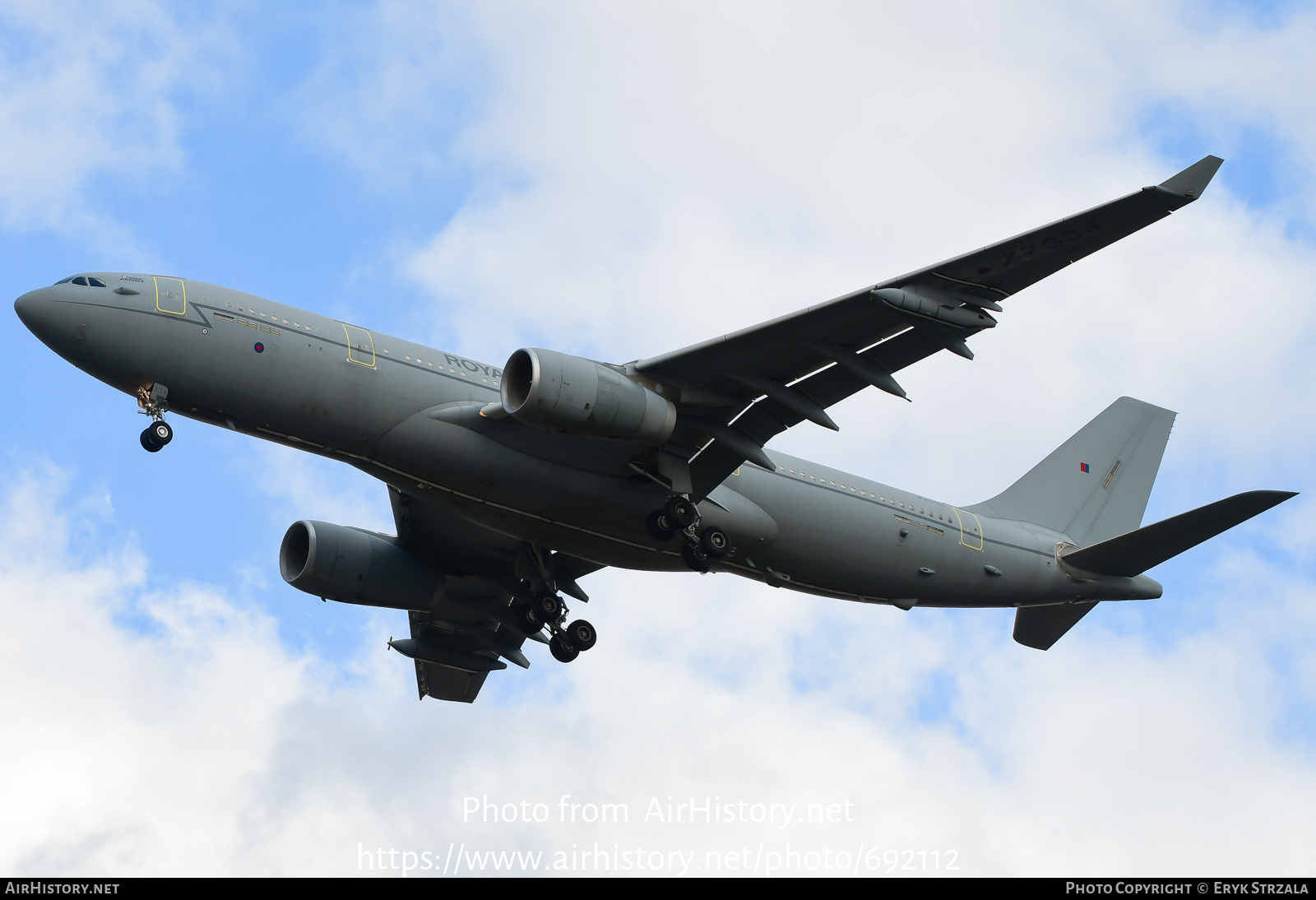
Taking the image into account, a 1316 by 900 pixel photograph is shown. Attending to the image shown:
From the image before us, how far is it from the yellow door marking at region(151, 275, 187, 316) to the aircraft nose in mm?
1871

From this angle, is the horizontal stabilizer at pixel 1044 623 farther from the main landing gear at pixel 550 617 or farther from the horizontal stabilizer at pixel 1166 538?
the main landing gear at pixel 550 617

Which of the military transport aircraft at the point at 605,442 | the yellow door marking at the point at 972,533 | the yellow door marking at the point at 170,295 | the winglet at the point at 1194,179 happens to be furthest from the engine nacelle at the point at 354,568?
the winglet at the point at 1194,179

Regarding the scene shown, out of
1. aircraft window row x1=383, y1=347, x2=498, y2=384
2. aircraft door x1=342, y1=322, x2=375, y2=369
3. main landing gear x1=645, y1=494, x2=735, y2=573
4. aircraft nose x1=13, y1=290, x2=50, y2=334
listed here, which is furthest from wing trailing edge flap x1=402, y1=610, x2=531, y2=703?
aircraft nose x1=13, y1=290, x2=50, y2=334

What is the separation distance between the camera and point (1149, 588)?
33.2 m

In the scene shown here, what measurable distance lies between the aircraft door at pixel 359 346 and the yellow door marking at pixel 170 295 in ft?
9.86

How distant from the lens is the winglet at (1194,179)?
21.9 metres

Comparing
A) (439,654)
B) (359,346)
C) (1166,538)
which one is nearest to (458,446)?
(359,346)

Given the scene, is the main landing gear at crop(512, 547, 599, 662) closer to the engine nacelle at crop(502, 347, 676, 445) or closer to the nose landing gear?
the engine nacelle at crop(502, 347, 676, 445)

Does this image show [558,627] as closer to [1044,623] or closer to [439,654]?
[439,654]

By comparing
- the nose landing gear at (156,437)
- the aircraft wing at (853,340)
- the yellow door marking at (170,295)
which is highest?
the aircraft wing at (853,340)

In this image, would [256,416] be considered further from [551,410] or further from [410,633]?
[410,633]

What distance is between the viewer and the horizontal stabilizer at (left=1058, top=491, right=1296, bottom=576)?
27812 mm

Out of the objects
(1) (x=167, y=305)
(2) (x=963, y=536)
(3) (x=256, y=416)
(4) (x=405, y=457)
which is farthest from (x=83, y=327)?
(2) (x=963, y=536)

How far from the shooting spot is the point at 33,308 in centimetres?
2314
